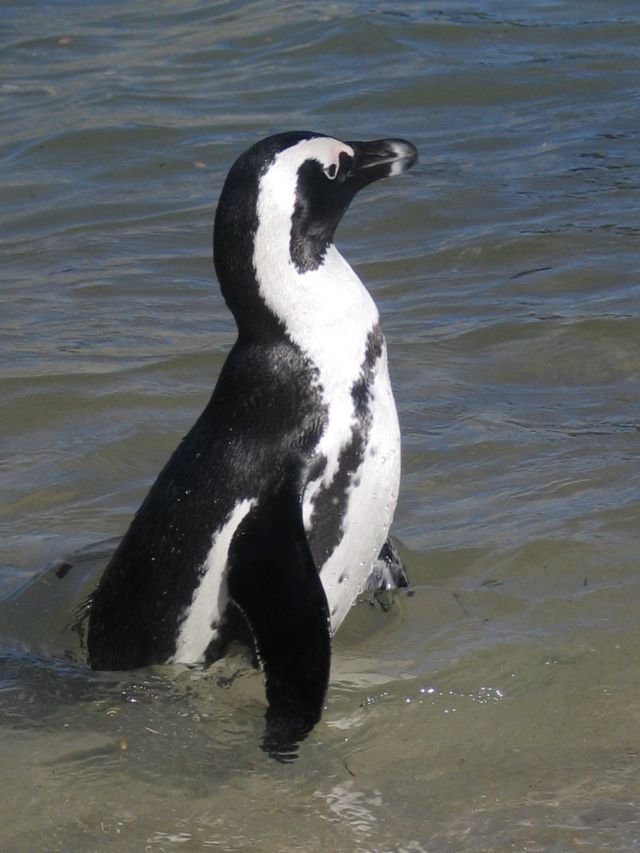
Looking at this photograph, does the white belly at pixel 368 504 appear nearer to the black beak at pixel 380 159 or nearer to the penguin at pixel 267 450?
the penguin at pixel 267 450

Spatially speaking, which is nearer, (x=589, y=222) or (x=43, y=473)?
(x=43, y=473)

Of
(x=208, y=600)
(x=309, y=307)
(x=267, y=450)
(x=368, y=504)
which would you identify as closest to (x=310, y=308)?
(x=309, y=307)

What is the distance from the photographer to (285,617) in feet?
11.5

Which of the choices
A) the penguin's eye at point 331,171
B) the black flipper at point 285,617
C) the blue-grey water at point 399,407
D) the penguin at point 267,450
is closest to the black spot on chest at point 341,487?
the penguin at point 267,450

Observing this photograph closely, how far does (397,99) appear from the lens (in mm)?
9398

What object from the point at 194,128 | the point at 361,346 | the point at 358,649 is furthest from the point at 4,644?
the point at 194,128

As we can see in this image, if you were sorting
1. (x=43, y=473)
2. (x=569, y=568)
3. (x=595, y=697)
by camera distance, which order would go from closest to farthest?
(x=595, y=697) < (x=569, y=568) < (x=43, y=473)

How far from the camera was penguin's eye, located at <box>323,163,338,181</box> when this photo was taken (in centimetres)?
394

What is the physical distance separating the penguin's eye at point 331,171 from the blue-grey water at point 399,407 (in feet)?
3.52

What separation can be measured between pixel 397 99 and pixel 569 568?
5630 mm

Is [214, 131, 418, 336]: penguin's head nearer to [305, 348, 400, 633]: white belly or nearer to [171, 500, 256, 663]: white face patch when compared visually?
[305, 348, 400, 633]: white belly

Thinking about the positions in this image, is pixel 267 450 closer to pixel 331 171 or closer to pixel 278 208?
pixel 278 208

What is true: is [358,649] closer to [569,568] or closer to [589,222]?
[569,568]

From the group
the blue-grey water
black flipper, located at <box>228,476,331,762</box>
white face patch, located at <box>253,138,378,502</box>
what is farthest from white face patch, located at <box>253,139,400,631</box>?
the blue-grey water
